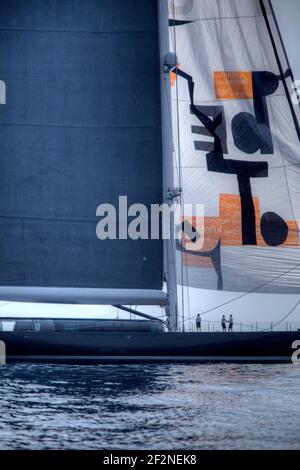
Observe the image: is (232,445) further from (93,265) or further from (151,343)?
(93,265)

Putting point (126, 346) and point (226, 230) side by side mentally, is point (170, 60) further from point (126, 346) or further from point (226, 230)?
point (126, 346)

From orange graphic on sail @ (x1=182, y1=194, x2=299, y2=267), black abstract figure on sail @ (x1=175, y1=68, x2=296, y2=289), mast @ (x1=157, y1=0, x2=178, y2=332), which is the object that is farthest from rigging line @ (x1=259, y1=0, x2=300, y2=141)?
mast @ (x1=157, y1=0, x2=178, y2=332)

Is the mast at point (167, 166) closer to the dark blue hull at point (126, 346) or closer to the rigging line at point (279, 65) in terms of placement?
the dark blue hull at point (126, 346)

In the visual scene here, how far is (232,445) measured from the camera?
13.2m

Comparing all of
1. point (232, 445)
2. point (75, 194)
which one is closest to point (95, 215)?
point (75, 194)

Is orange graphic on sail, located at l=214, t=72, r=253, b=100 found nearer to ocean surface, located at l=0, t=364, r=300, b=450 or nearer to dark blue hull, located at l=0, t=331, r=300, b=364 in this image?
dark blue hull, located at l=0, t=331, r=300, b=364

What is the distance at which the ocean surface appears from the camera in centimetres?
1348

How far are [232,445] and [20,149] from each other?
1331cm

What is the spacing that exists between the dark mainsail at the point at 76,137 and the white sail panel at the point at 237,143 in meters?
1.42

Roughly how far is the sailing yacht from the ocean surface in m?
0.88

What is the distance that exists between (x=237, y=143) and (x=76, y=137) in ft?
16.8

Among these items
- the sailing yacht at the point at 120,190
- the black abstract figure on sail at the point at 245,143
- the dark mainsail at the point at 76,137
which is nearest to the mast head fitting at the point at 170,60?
the sailing yacht at the point at 120,190

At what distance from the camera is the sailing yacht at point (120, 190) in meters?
23.6
